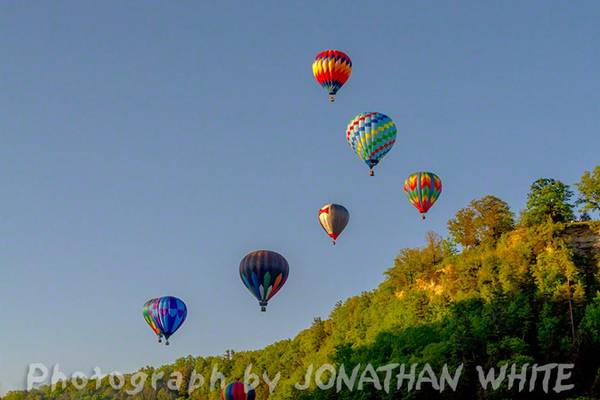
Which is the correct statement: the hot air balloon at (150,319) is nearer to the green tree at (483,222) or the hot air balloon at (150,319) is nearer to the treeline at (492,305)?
the treeline at (492,305)

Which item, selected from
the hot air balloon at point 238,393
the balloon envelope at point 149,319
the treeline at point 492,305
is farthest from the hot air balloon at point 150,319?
the treeline at point 492,305

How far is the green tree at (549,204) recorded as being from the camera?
263 feet

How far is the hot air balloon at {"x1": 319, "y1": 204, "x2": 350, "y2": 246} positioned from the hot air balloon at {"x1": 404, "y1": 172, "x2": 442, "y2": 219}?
22.9ft

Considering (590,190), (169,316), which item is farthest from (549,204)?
(169,316)

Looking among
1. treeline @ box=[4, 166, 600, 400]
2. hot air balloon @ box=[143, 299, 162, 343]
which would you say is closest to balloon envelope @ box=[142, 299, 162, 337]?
hot air balloon @ box=[143, 299, 162, 343]

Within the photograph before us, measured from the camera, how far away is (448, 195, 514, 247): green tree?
86125mm

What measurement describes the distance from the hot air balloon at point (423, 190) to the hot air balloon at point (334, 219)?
6990 millimetres

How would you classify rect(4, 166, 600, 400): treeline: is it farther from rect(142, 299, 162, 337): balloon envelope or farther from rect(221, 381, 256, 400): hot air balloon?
rect(142, 299, 162, 337): balloon envelope

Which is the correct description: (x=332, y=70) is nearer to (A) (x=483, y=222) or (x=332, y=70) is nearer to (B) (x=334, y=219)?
(B) (x=334, y=219)

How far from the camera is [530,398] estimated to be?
57.9 m

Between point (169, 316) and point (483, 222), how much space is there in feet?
124

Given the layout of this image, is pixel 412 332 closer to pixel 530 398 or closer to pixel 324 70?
pixel 530 398

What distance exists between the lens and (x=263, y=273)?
5609 cm

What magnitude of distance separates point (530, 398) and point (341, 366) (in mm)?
19814
